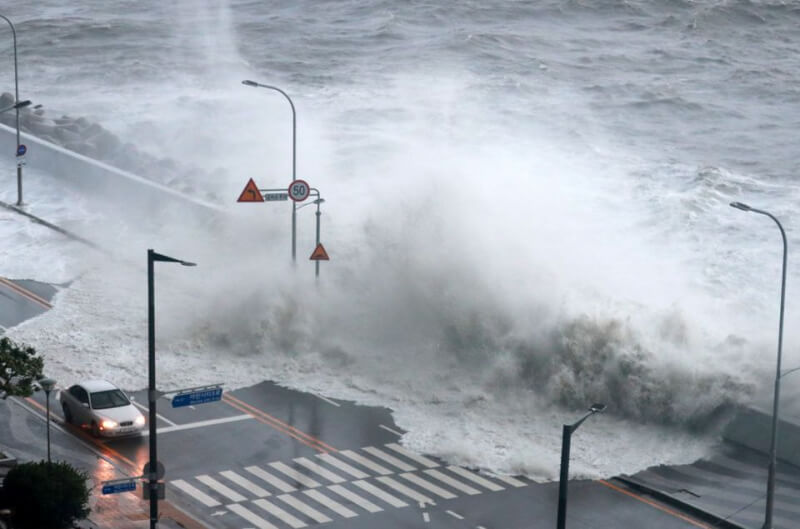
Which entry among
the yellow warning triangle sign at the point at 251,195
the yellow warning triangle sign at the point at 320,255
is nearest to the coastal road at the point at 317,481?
the yellow warning triangle sign at the point at 320,255

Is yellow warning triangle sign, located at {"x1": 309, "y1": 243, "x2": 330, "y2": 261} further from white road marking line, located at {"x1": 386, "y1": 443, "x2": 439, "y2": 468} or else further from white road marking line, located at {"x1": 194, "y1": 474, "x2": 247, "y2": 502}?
white road marking line, located at {"x1": 194, "y1": 474, "x2": 247, "y2": 502}

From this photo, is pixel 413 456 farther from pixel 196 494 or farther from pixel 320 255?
pixel 320 255

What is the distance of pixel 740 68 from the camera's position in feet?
293

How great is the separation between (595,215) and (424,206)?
18913 mm

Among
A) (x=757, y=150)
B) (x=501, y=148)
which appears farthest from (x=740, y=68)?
(x=501, y=148)

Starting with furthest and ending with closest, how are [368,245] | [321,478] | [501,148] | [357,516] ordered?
[501,148] < [368,245] < [321,478] < [357,516]

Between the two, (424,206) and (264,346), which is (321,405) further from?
(424,206)

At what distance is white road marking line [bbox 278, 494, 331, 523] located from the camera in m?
25.0

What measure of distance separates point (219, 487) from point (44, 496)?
4.94m

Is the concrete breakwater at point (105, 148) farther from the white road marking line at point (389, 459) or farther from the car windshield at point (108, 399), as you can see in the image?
the white road marking line at point (389, 459)

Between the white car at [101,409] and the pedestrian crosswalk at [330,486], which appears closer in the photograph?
the pedestrian crosswalk at [330,486]

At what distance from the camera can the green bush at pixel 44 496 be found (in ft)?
73.6

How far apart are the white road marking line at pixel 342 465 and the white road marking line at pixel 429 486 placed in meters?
1.01

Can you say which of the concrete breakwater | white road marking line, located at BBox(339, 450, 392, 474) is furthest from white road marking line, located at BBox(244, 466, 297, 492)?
the concrete breakwater
